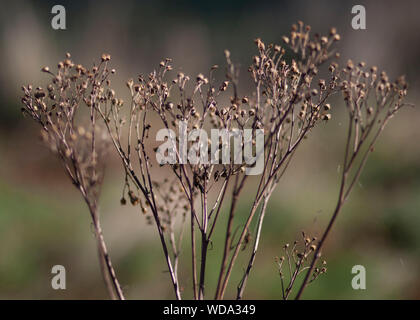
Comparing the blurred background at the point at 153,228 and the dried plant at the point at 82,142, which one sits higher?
the dried plant at the point at 82,142

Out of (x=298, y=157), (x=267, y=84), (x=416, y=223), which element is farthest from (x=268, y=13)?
(x=267, y=84)

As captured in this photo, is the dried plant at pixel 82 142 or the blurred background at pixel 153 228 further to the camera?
the blurred background at pixel 153 228

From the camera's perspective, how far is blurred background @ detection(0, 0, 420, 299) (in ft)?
13.4

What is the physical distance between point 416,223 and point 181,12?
496 inches

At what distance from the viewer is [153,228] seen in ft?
15.7

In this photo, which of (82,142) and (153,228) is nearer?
(82,142)

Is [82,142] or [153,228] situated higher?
[82,142]

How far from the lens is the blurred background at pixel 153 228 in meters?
4.10

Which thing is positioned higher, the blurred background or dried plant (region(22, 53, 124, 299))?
dried plant (region(22, 53, 124, 299))

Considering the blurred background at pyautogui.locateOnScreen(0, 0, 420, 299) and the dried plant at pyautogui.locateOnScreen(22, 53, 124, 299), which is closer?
the dried plant at pyautogui.locateOnScreen(22, 53, 124, 299)

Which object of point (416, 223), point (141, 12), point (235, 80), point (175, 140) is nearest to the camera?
point (235, 80)
